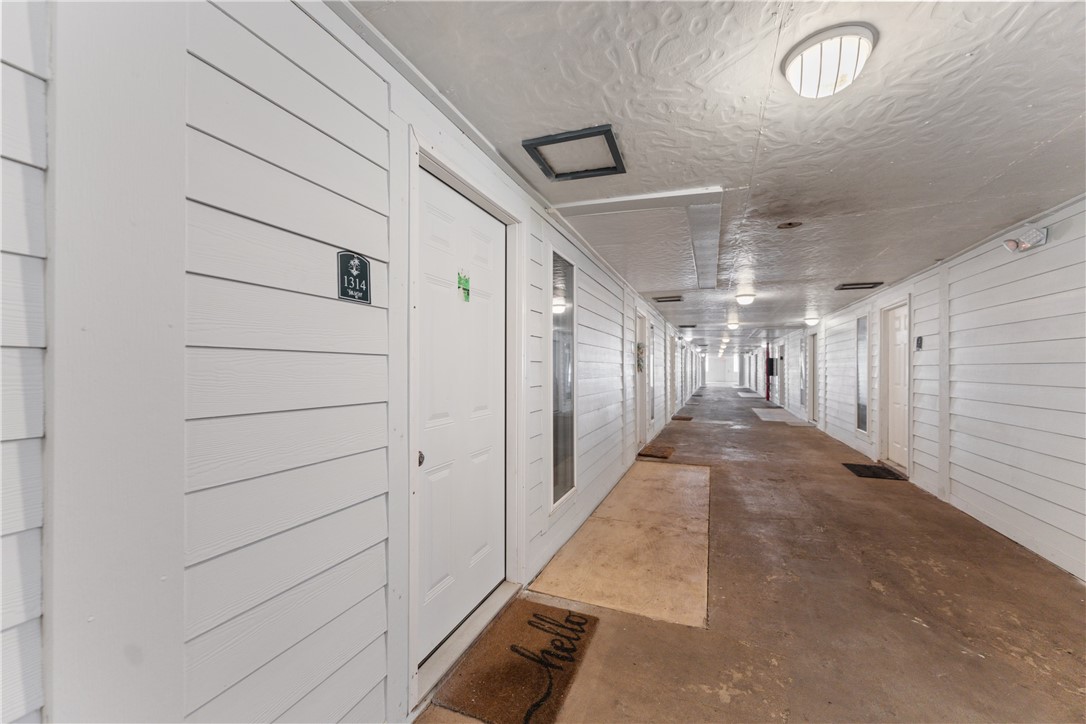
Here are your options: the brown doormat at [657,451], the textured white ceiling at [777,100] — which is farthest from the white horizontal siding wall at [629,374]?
the textured white ceiling at [777,100]

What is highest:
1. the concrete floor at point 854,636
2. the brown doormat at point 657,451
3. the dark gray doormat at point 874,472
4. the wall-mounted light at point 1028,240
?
the wall-mounted light at point 1028,240

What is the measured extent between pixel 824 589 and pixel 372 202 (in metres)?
3.24

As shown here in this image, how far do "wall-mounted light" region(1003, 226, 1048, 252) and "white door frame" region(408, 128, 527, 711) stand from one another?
369 cm

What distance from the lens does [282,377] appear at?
3.54 ft

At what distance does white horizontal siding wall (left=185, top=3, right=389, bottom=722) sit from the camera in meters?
0.92

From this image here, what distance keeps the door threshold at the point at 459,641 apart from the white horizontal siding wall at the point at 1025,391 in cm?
371

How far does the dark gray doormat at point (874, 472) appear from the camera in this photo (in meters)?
5.18

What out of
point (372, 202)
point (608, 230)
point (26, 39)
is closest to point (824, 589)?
point (608, 230)

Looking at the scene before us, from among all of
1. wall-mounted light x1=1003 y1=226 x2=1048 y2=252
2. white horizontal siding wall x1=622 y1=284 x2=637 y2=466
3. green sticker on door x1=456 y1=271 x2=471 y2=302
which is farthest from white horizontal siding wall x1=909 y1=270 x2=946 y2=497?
green sticker on door x1=456 y1=271 x2=471 y2=302

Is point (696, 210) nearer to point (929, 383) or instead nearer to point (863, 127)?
point (863, 127)

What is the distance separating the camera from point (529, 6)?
1.25 m

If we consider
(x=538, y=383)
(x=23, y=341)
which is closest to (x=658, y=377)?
(x=538, y=383)

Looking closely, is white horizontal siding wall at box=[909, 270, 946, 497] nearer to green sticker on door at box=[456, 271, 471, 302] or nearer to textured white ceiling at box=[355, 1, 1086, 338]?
textured white ceiling at box=[355, 1, 1086, 338]

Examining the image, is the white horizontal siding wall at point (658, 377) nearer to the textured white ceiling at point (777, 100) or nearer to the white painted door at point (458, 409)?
the textured white ceiling at point (777, 100)
